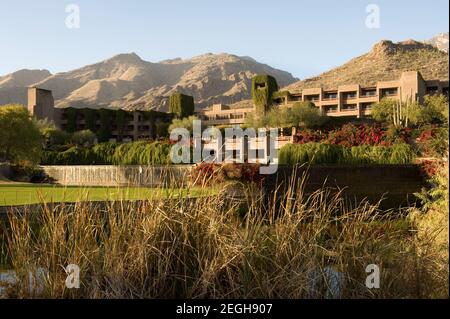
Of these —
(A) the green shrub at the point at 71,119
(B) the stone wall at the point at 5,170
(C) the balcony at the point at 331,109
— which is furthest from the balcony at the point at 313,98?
(B) the stone wall at the point at 5,170

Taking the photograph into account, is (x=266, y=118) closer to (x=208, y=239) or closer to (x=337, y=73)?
(x=208, y=239)

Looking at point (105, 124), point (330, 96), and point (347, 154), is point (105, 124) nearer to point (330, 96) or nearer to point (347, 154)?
point (330, 96)

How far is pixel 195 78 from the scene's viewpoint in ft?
542

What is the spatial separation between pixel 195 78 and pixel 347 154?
492ft

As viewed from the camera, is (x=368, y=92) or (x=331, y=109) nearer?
(x=368, y=92)

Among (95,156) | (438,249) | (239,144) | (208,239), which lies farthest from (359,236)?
(95,156)

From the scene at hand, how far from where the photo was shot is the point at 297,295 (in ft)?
10.4

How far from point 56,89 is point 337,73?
11155 cm

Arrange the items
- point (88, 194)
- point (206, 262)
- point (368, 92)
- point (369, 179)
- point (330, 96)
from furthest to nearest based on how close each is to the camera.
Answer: point (330, 96)
point (368, 92)
point (369, 179)
point (88, 194)
point (206, 262)

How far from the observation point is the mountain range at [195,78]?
Answer: 90750mm

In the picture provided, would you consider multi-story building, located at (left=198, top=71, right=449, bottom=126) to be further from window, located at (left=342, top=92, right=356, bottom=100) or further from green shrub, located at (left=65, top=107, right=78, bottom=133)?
green shrub, located at (left=65, top=107, right=78, bottom=133)

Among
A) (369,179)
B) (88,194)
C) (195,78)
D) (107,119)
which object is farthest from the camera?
(195,78)

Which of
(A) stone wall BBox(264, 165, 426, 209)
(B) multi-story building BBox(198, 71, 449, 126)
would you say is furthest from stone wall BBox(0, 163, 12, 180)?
(B) multi-story building BBox(198, 71, 449, 126)

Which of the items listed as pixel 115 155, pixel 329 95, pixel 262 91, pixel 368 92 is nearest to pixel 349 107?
pixel 368 92
